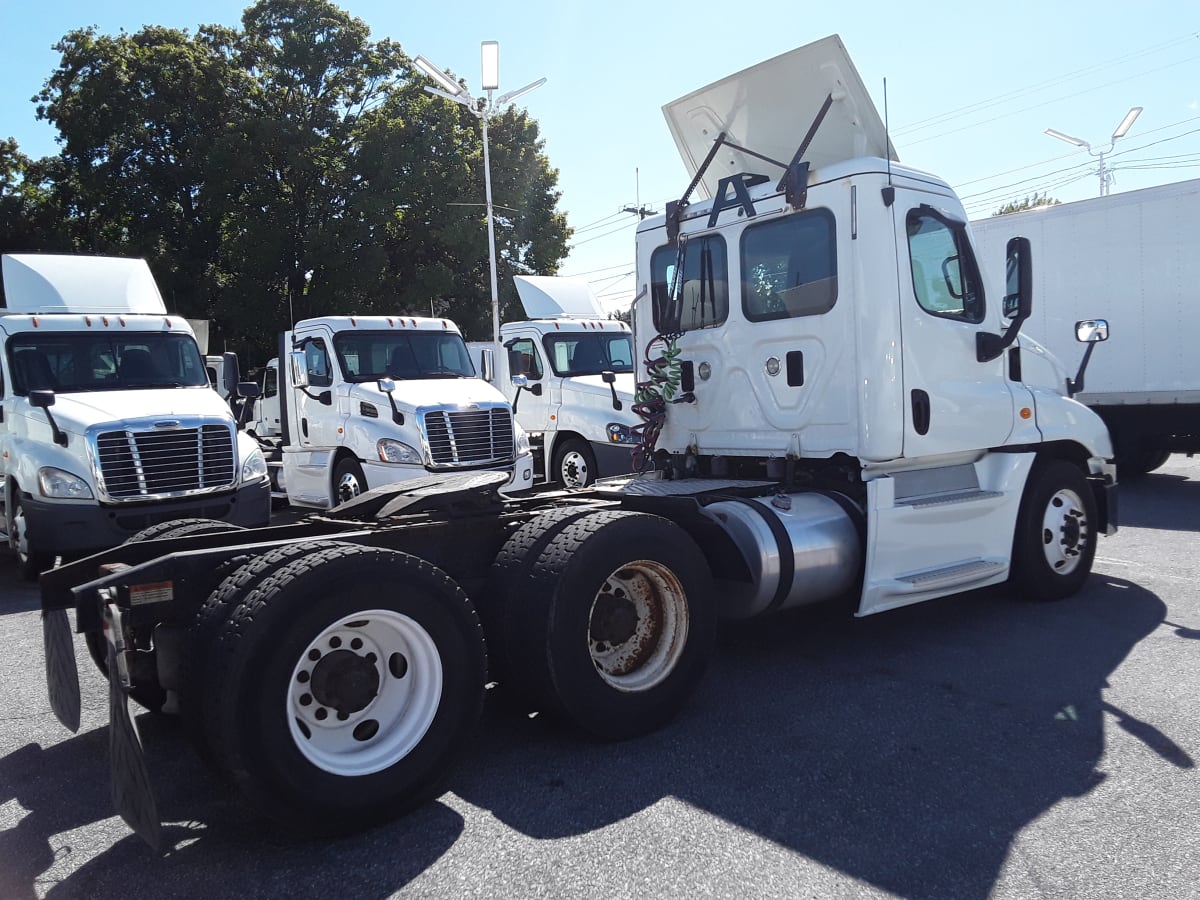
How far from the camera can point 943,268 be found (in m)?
5.89

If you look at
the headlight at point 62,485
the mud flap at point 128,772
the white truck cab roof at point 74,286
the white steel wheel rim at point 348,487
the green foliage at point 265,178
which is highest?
the green foliage at point 265,178

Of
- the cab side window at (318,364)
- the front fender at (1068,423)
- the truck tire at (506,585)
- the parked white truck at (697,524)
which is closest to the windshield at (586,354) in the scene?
the cab side window at (318,364)

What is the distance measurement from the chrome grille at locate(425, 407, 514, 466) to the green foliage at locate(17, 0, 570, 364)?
669 inches

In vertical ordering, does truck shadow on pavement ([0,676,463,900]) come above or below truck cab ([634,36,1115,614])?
below

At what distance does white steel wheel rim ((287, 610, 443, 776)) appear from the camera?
3.41m

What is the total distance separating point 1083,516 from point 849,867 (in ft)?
15.0

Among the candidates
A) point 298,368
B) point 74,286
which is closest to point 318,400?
point 298,368

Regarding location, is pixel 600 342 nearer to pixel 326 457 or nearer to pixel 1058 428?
pixel 326 457

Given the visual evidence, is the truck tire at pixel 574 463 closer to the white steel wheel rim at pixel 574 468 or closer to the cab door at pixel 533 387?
the white steel wheel rim at pixel 574 468

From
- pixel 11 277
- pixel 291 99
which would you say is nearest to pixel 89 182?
pixel 291 99

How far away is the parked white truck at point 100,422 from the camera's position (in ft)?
25.8

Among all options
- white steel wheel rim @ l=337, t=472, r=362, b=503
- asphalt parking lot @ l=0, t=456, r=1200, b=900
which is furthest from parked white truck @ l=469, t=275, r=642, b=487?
asphalt parking lot @ l=0, t=456, r=1200, b=900

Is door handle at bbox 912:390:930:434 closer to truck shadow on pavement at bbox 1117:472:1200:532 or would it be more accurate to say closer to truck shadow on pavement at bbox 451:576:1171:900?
truck shadow on pavement at bbox 451:576:1171:900

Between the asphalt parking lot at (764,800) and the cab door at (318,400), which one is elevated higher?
the cab door at (318,400)
